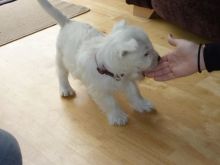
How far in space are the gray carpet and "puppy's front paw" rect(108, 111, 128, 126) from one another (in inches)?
44.1

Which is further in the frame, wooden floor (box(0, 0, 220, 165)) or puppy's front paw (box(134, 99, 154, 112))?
puppy's front paw (box(134, 99, 154, 112))

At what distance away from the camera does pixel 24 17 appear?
2574mm

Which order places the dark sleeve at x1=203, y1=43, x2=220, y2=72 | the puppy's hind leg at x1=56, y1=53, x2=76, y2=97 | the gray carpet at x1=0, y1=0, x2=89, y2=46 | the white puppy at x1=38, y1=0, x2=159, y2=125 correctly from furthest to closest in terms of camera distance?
the gray carpet at x1=0, y1=0, x2=89, y2=46
the puppy's hind leg at x1=56, y1=53, x2=76, y2=97
the white puppy at x1=38, y1=0, x2=159, y2=125
the dark sleeve at x1=203, y1=43, x2=220, y2=72

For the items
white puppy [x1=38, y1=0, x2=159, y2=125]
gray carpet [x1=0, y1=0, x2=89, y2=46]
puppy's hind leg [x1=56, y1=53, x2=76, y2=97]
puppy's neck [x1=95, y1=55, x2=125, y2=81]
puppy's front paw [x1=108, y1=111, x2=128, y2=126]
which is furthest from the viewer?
gray carpet [x1=0, y1=0, x2=89, y2=46]

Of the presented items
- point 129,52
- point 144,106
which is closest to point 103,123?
point 144,106

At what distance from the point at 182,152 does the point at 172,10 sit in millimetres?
912

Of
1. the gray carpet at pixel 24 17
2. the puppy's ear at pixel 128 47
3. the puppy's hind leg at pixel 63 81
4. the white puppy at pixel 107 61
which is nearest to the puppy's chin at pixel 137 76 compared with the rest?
the white puppy at pixel 107 61

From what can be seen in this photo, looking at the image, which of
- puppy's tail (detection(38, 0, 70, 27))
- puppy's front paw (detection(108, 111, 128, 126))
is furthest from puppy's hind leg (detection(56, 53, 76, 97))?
puppy's front paw (detection(108, 111, 128, 126))

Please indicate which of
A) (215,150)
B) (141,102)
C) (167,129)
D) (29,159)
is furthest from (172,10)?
(29,159)

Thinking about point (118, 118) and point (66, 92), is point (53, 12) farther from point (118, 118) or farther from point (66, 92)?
point (118, 118)

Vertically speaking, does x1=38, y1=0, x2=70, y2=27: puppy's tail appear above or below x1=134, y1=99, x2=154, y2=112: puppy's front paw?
above

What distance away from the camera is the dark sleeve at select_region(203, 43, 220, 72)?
1184mm

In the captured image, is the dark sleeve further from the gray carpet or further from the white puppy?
the gray carpet

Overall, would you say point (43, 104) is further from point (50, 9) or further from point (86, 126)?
point (50, 9)
